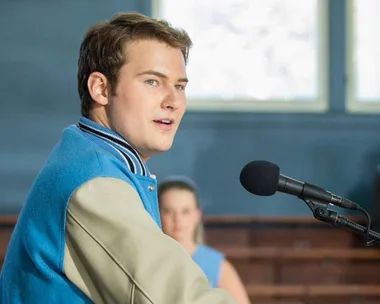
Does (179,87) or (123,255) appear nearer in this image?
(123,255)

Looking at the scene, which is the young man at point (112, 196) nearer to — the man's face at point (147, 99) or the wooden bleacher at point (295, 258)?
the man's face at point (147, 99)

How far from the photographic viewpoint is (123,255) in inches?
66.2

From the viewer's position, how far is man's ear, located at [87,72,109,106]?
2.01m

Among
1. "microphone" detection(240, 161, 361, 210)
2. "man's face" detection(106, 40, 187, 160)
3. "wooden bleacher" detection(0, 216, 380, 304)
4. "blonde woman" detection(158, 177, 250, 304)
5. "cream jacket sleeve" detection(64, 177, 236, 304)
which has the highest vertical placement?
"man's face" detection(106, 40, 187, 160)

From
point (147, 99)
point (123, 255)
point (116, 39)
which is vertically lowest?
point (123, 255)

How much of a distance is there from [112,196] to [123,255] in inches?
4.3

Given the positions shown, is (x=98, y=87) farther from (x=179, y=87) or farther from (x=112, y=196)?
(x=112, y=196)

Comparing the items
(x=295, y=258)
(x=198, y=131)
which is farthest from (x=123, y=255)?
(x=198, y=131)

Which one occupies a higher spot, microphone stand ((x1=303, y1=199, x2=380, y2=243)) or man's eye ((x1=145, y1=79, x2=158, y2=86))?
man's eye ((x1=145, y1=79, x2=158, y2=86))

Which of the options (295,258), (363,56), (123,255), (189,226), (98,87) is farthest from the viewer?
(363,56)

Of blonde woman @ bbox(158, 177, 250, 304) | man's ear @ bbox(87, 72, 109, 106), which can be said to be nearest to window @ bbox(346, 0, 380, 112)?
blonde woman @ bbox(158, 177, 250, 304)

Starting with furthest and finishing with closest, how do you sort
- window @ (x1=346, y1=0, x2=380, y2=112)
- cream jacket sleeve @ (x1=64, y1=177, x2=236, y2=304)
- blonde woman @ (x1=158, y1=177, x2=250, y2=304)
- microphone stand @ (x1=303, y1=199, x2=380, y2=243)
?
window @ (x1=346, y1=0, x2=380, y2=112)
blonde woman @ (x1=158, y1=177, x2=250, y2=304)
microphone stand @ (x1=303, y1=199, x2=380, y2=243)
cream jacket sleeve @ (x1=64, y1=177, x2=236, y2=304)

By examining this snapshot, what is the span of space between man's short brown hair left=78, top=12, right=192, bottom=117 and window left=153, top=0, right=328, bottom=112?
13.7 feet

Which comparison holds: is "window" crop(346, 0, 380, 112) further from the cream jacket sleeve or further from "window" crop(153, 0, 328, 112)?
the cream jacket sleeve
